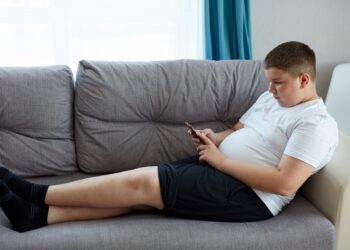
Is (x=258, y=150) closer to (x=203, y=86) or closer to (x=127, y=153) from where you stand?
(x=203, y=86)

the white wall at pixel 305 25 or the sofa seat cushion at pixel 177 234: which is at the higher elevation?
the white wall at pixel 305 25

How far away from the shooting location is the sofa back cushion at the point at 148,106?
1.92 metres

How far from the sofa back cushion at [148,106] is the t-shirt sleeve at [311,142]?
1.71 ft

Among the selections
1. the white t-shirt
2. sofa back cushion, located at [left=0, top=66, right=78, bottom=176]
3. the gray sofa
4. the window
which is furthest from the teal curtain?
sofa back cushion, located at [left=0, top=66, right=78, bottom=176]

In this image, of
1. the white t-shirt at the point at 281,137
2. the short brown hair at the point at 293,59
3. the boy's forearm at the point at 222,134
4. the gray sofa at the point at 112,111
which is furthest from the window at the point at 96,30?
the short brown hair at the point at 293,59

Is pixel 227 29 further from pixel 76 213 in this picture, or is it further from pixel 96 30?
pixel 76 213

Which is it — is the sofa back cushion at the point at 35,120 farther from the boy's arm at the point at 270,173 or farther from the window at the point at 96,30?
the boy's arm at the point at 270,173

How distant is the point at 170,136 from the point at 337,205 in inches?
32.1

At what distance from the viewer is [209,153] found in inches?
65.9

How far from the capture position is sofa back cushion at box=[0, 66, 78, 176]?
6.12 ft

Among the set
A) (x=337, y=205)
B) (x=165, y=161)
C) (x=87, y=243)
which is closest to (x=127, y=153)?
(x=165, y=161)

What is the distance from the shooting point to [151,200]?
1.54m

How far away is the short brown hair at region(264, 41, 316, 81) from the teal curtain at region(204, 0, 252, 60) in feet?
2.49

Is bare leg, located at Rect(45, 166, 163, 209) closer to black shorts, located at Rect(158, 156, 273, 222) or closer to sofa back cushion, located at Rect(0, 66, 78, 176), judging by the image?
black shorts, located at Rect(158, 156, 273, 222)
